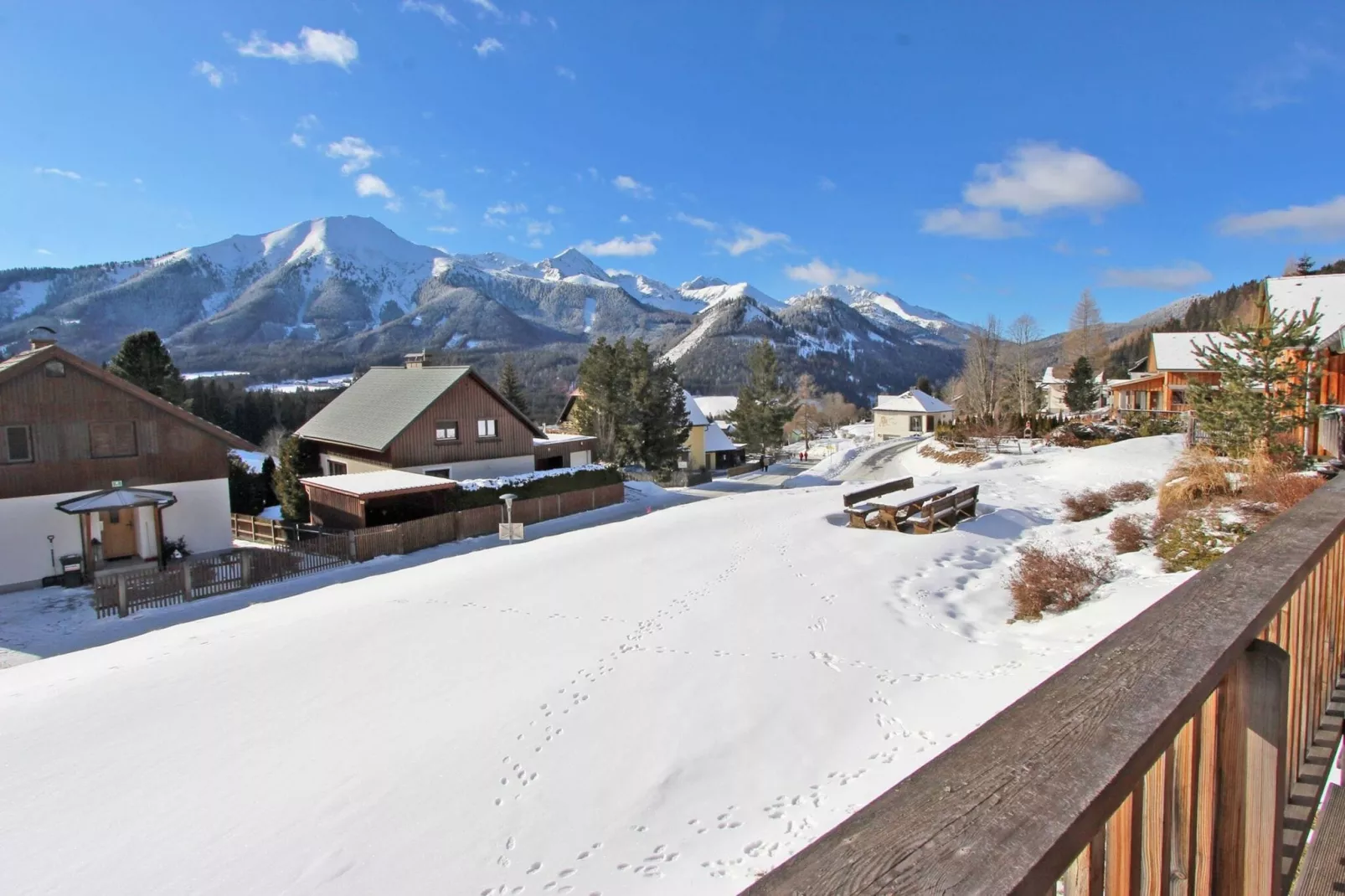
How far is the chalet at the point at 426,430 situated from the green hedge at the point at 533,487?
2.62 meters

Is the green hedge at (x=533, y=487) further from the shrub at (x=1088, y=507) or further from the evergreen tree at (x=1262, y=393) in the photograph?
the evergreen tree at (x=1262, y=393)

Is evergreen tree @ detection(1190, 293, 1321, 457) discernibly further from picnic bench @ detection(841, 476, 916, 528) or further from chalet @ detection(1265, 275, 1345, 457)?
picnic bench @ detection(841, 476, 916, 528)

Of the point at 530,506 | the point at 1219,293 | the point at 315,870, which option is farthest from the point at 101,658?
the point at 1219,293

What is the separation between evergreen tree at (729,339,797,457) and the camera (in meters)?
57.7

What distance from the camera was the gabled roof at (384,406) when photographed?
3041 centimetres

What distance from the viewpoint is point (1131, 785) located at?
46.4 inches

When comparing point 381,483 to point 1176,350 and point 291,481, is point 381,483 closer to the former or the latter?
point 291,481

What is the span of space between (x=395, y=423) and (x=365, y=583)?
13.5 metres

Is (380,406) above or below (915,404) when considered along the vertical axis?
above

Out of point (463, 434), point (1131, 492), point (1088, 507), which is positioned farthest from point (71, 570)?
point (1131, 492)

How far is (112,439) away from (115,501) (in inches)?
115

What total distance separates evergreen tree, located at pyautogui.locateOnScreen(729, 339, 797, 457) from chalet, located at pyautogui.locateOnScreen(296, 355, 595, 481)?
25522 mm

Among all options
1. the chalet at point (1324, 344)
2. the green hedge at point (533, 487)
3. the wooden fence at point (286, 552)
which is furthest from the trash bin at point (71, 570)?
the chalet at point (1324, 344)

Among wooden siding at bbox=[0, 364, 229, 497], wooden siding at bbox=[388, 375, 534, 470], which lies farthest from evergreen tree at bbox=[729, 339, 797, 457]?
wooden siding at bbox=[0, 364, 229, 497]
